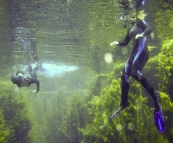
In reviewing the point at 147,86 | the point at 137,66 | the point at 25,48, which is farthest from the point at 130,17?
the point at 25,48

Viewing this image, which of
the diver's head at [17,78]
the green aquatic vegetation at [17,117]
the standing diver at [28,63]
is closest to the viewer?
the diver's head at [17,78]

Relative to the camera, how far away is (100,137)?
31.2ft

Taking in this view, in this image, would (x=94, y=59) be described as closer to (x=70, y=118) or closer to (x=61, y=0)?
(x=70, y=118)

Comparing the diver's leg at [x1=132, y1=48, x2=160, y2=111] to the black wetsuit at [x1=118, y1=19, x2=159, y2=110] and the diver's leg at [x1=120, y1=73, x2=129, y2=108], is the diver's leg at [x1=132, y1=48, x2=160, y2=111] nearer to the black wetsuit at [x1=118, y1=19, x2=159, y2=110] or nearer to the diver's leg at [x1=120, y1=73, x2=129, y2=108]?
the black wetsuit at [x1=118, y1=19, x2=159, y2=110]

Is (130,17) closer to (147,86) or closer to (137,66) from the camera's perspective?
(137,66)

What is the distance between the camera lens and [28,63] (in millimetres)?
13984

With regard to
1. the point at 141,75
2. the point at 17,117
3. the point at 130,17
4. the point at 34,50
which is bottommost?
the point at 17,117

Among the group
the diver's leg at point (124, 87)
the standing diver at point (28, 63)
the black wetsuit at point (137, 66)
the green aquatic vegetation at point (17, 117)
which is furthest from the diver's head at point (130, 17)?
the green aquatic vegetation at point (17, 117)

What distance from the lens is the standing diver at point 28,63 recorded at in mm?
8591

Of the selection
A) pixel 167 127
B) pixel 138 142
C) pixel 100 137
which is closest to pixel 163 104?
pixel 167 127

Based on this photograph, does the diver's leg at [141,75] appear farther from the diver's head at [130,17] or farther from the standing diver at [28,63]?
the standing diver at [28,63]

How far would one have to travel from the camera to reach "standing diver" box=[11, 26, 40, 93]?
8.59 meters

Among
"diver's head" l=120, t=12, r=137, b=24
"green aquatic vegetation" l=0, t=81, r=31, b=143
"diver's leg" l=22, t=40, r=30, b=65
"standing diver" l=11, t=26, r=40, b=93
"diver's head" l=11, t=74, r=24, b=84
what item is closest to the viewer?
"diver's head" l=120, t=12, r=137, b=24

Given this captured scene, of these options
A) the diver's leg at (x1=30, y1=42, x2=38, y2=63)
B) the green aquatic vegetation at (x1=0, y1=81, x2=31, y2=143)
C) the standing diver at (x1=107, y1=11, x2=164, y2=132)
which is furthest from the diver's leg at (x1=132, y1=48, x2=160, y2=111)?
the diver's leg at (x1=30, y1=42, x2=38, y2=63)
